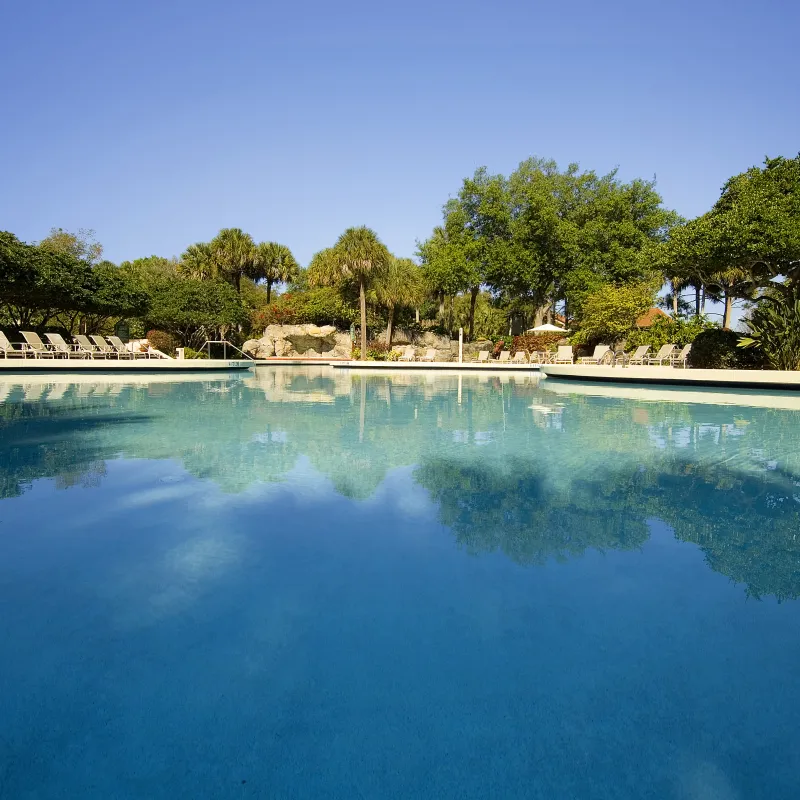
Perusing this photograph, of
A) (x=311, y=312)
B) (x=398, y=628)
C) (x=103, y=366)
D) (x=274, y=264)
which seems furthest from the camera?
(x=274, y=264)

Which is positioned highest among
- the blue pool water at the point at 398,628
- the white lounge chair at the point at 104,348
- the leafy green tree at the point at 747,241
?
the leafy green tree at the point at 747,241

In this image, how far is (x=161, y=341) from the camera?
29.3 m

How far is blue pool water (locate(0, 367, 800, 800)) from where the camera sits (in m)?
1.70

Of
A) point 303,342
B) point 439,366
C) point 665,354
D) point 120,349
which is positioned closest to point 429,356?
point 439,366

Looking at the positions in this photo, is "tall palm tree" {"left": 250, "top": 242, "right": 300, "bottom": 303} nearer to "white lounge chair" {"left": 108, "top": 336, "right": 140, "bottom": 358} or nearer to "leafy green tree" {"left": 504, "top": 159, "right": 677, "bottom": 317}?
"leafy green tree" {"left": 504, "top": 159, "right": 677, "bottom": 317}

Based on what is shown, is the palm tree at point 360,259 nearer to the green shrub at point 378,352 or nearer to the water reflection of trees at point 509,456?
the green shrub at point 378,352

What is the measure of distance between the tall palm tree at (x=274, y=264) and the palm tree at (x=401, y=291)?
8529 millimetres

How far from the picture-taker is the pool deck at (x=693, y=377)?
14320 millimetres

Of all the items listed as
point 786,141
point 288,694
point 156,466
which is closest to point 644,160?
point 786,141

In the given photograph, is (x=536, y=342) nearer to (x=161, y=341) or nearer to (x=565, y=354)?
(x=565, y=354)

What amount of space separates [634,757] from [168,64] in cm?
2220

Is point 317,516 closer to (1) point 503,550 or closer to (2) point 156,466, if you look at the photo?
(1) point 503,550

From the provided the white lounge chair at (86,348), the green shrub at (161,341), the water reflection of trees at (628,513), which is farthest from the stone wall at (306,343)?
the water reflection of trees at (628,513)

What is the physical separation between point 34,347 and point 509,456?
2134 cm
